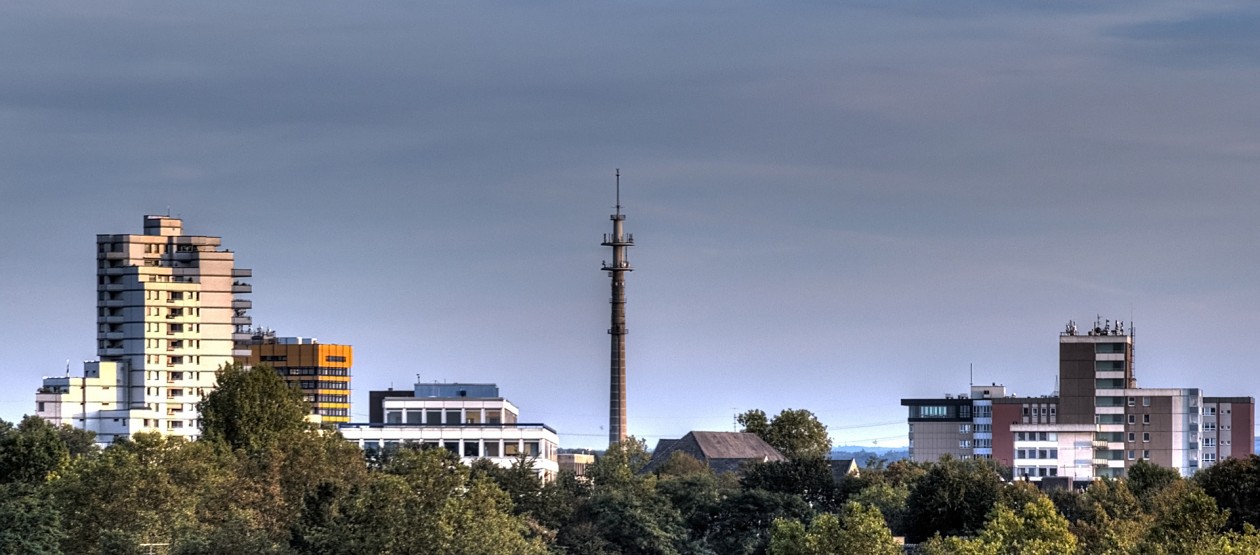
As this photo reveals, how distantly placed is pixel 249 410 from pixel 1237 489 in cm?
6287

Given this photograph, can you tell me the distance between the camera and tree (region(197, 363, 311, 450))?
144875mm

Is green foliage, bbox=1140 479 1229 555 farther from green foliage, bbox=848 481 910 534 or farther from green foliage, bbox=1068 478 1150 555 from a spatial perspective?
green foliage, bbox=848 481 910 534

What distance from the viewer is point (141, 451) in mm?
118625

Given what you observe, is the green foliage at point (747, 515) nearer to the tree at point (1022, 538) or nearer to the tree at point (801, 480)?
the tree at point (801, 480)

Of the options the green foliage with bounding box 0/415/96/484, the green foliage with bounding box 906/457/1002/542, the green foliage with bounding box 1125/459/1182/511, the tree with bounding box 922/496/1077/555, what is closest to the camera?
the tree with bounding box 922/496/1077/555


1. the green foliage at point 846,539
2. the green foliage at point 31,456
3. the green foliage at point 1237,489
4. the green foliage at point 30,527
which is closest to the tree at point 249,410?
the green foliage at point 31,456

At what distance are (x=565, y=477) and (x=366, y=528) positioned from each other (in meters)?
64.6

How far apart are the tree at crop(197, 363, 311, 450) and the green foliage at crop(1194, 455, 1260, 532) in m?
57.9

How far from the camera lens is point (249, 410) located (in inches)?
5733

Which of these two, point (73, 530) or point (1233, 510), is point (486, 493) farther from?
point (1233, 510)

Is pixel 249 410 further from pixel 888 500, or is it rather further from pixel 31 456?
pixel 888 500

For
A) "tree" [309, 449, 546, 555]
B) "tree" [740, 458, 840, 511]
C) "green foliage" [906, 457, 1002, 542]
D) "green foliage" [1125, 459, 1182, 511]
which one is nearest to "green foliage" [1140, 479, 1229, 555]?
"tree" [309, 449, 546, 555]

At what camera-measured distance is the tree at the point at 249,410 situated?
14488cm

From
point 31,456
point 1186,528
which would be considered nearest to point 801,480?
point 31,456
